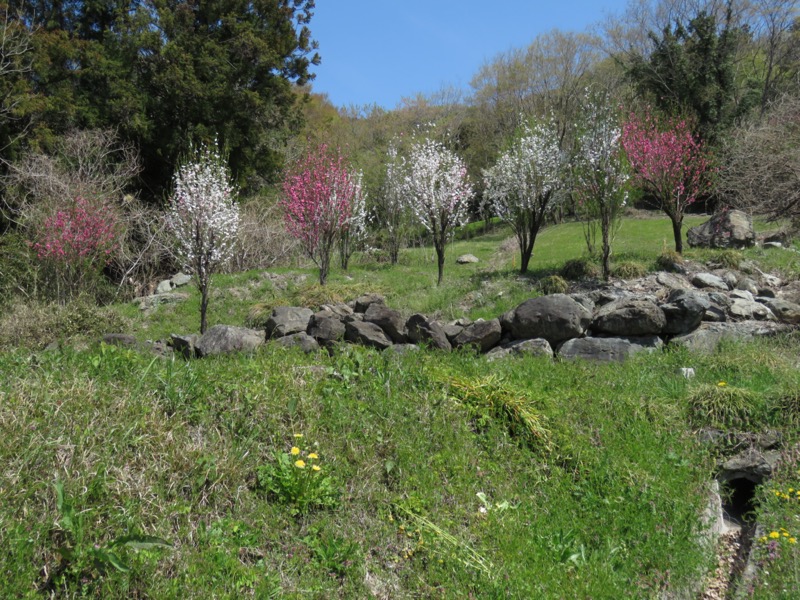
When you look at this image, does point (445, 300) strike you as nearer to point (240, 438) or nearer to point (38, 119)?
point (240, 438)

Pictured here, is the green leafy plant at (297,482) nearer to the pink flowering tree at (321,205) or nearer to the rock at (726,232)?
the pink flowering tree at (321,205)

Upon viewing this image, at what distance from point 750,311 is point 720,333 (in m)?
1.43

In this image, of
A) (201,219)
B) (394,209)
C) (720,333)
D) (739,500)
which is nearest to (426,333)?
(720,333)

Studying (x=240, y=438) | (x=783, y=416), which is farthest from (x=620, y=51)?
(x=240, y=438)

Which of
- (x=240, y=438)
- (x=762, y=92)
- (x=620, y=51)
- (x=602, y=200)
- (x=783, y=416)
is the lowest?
(x=783, y=416)

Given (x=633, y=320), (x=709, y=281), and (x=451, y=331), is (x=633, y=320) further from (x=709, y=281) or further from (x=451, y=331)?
(x=709, y=281)

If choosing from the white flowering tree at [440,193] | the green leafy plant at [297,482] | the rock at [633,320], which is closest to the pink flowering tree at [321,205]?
the white flowering tree at [440,193]

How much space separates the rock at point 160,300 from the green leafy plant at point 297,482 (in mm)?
11247

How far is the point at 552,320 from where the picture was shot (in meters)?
9.19

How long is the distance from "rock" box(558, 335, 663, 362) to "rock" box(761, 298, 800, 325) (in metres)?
2.50

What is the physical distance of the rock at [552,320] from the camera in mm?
9133

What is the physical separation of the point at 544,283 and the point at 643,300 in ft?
11.6

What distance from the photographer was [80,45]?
21094 millimetres

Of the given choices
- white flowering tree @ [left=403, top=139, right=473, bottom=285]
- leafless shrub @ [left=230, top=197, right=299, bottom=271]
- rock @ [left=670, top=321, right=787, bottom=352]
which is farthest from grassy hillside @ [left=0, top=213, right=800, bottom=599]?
leafless shrub @ [left=230, top=197, right=299, bottom=271]
